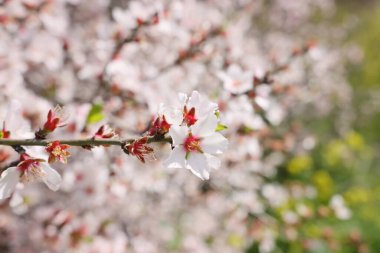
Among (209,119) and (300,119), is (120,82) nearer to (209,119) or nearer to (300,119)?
(209,119)

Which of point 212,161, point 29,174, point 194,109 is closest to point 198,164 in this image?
point 212,161

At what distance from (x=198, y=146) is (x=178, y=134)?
3.3 inches

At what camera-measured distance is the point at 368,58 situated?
31.8 feet

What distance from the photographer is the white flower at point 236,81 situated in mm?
1952

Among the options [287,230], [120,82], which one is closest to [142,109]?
[120,82]

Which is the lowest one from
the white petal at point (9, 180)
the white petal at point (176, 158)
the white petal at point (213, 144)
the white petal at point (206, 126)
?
the white petal at point (9, 180)

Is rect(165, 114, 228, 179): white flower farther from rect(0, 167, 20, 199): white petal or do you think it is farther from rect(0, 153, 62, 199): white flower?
rect(0, 167, 20, 199): white petal

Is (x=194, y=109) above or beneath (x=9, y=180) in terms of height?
above

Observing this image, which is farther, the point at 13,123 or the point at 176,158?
the point at 13,123

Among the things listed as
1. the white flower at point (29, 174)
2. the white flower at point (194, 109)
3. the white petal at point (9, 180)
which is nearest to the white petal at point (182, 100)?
the white flower at point (194, 109)

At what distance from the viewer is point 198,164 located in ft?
3.75

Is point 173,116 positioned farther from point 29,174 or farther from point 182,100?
point 29,174

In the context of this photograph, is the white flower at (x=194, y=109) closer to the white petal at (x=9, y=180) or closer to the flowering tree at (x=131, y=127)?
the flowering tree at (x=131, y=127)

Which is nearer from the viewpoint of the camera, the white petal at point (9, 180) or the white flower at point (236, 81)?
the white petal at point (9, 180)
